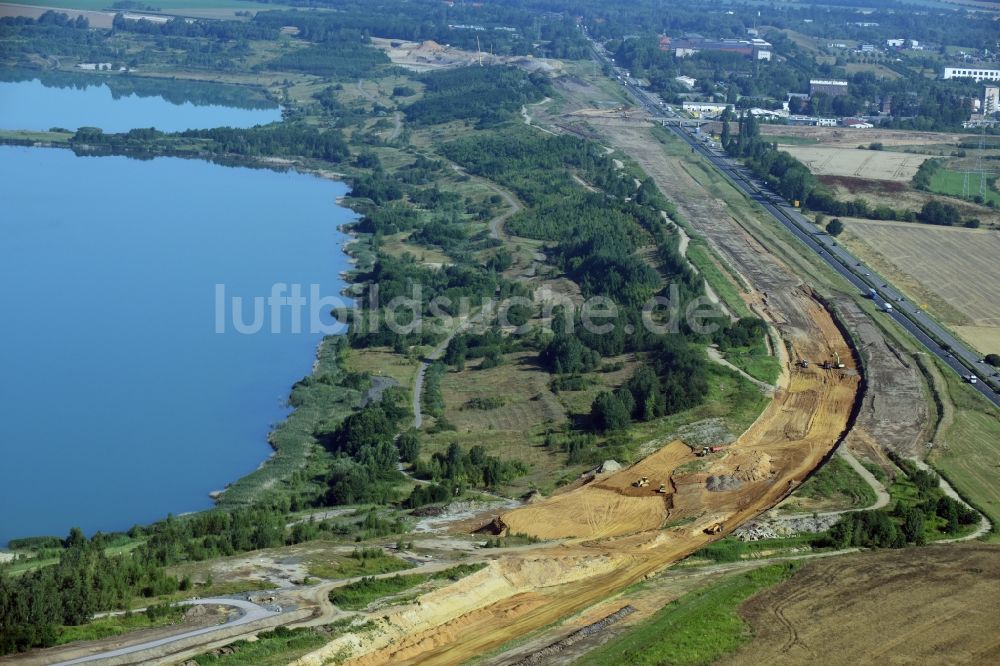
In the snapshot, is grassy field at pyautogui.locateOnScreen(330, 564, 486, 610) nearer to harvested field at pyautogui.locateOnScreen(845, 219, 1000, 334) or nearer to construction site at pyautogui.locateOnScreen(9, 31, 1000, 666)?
construction site at pyautogui.locateOnScreen(9, 31, 1000, 666)

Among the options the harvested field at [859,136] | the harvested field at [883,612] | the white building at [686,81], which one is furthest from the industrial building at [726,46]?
the harvested field at [883,612]

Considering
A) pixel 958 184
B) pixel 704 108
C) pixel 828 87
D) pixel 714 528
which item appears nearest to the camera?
pixel 714 528

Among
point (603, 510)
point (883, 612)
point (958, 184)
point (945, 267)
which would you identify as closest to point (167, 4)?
point (958, 184)

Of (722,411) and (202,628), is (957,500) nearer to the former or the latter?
(722,411)

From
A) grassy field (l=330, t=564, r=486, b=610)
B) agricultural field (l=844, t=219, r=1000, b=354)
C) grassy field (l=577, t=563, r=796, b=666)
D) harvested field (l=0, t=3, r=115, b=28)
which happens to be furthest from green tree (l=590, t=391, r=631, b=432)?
harvested field (l=0, t=3, r=115, b=28)

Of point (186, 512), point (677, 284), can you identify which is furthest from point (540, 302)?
point (186, 512)
